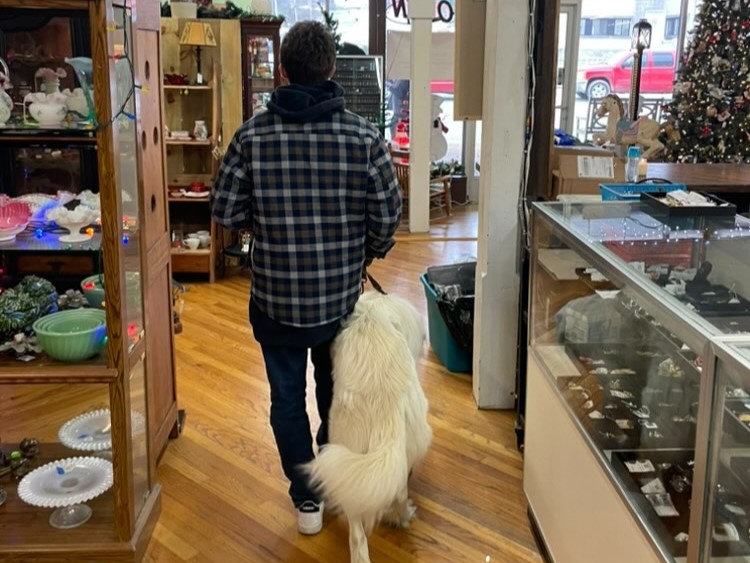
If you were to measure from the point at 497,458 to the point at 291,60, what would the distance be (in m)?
1.67

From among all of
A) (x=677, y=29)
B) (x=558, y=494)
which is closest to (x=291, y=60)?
(x=558, y=494)

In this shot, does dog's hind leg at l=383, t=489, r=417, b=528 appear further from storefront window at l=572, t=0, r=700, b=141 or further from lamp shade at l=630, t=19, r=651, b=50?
storefront window at l=572, t=0, r=700, b=141

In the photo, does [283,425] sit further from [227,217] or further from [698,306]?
[698,306]

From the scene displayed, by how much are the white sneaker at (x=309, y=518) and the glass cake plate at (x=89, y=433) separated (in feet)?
2.25

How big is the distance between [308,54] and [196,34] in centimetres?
350

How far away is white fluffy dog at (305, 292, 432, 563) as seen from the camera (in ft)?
6.91

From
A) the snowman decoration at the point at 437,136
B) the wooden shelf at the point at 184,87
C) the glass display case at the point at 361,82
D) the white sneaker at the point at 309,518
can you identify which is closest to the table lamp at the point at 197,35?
the wooden shelf at the point at 184,87

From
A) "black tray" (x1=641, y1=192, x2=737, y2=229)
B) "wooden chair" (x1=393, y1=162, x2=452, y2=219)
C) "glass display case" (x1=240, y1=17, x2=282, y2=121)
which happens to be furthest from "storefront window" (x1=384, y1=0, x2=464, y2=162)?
"black tray" (x1=641, y1=192, x2=737, y2=229)

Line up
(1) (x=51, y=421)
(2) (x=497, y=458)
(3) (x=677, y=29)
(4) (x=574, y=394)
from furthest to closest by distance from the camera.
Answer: (3) (x=677, y=29) → (1) (x=51, y=421) → (2) (x=497, y=458) → (4) (x=574, y=394)

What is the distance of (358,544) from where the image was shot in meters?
2.27

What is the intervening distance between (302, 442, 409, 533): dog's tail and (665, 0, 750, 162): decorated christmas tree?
486 centimetres

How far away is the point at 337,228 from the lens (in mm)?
2266

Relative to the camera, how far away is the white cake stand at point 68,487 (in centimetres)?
240

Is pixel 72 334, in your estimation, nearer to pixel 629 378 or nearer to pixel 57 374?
pixel 57 374
